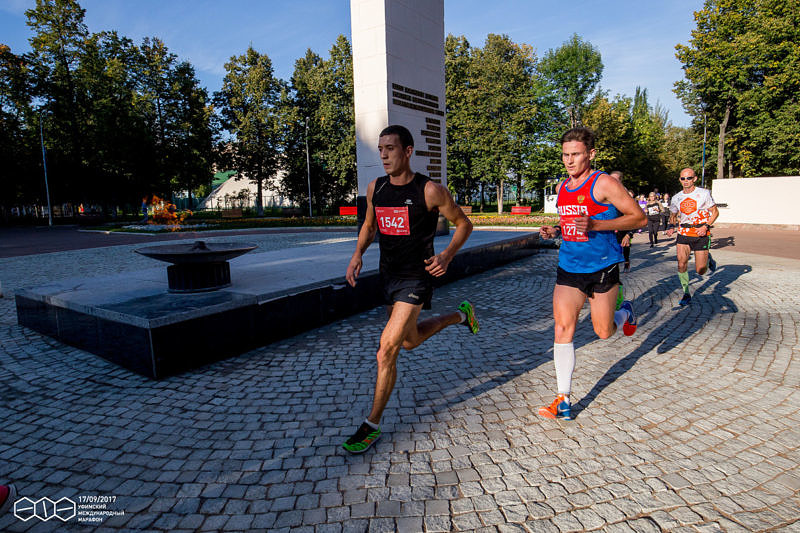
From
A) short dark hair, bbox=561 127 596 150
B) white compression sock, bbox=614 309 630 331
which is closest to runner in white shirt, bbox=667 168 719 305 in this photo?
white compression sock, bbox=614 309 630 331

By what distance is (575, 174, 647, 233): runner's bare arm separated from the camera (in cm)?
337

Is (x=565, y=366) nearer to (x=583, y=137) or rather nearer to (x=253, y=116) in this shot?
(x=583, y=137)

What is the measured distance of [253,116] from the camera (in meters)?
43.7

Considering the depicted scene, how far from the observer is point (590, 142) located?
11.5ft

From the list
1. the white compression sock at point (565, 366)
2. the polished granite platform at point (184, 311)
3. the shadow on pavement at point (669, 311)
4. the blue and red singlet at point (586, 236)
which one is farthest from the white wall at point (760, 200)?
the white compression sock at point (565, 366)

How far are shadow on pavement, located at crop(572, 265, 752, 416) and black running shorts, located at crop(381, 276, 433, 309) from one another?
1.59 meters

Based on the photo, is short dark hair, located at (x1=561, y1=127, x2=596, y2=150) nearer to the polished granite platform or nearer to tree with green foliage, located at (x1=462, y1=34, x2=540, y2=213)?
the polished granite platform

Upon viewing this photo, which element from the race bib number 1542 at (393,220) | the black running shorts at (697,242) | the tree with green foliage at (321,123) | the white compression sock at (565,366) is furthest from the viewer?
the tree with green foliage at (321,123)

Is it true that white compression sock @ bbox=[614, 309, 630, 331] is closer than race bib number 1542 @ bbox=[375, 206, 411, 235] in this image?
No

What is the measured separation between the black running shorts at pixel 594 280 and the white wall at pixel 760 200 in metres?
27.6

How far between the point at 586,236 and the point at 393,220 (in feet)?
5.29

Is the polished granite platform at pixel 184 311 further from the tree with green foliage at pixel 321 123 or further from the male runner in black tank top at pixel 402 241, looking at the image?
the tree with green foliage at pixel 321 123

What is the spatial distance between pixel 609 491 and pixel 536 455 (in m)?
A: 0.50

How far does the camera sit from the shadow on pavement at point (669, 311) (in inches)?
175
